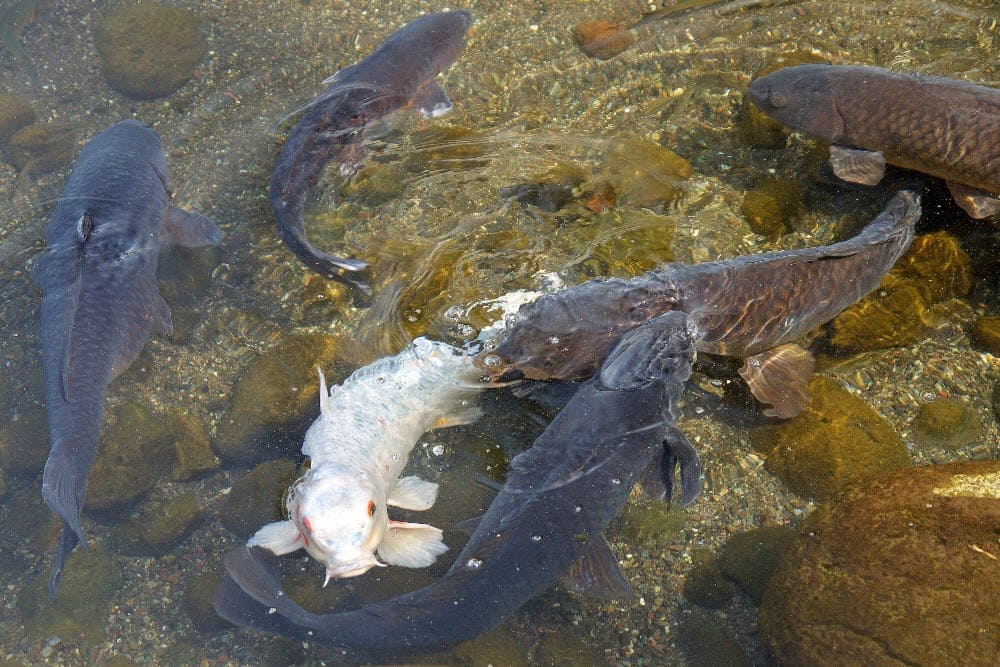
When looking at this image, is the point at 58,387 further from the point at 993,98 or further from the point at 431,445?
the point at 993,98

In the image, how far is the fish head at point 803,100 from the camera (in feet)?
17.4

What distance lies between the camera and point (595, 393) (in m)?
3.93

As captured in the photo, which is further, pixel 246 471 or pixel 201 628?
pixel 246 471

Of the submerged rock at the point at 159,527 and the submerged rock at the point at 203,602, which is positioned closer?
the submerged rock at the point at 203,602

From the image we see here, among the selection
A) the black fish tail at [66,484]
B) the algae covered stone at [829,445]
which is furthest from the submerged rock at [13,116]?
the algae covered stone at [829,445]

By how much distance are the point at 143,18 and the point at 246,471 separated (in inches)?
222

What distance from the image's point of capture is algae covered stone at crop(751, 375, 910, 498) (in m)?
4.31

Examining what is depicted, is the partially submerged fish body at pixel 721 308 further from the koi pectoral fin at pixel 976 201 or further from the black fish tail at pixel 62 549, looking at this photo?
the black fish tail at pixel 62 549

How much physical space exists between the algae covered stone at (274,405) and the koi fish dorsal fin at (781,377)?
2872 mm

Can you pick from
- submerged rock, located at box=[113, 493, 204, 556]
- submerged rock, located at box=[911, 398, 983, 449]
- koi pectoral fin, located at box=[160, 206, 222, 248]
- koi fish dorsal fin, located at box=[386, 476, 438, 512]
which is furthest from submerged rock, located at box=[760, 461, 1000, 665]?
koi pectoral fin, located at box=[160, 206, 222, 248]

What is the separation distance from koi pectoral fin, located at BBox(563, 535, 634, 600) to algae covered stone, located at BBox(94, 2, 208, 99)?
256 inches

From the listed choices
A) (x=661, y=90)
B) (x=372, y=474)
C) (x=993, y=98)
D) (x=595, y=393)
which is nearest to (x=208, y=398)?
(x=372, y=474)

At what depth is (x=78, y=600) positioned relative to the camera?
4723 mm

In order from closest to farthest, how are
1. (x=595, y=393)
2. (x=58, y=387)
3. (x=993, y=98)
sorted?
(x=595, y=393) → (x=58, y=387) → (x=993, y=98)
